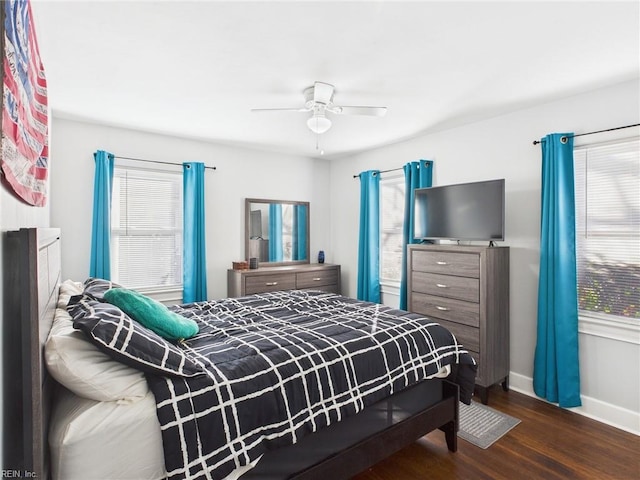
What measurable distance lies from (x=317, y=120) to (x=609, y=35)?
6.05ft

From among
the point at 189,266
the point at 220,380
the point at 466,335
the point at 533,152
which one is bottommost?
the point at 466,335

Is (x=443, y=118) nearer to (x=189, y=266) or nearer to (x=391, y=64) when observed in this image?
(x=391, y=64)

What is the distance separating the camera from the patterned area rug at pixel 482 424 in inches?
98.5

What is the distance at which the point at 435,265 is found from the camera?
11.4 ft

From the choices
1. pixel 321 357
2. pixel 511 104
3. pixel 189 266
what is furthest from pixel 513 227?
pixel 189 266

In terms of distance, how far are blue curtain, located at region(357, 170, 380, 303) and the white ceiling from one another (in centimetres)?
137

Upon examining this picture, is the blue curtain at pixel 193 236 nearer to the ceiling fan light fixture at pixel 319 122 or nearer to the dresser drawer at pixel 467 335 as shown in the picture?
the ceiling fan light fixture at pixel 319 122

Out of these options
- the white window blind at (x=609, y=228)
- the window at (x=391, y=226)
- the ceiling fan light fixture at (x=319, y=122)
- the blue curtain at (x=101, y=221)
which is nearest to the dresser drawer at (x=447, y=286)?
the white window blind at (x=609, y=228)

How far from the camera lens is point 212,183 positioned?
4.46m

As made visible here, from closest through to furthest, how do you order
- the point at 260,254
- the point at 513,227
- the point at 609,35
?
the point at 609,35 → the point at 513,227 → the point at 260,254

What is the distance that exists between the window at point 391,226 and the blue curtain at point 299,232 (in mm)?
1164

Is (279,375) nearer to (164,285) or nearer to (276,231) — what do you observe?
(164,285)

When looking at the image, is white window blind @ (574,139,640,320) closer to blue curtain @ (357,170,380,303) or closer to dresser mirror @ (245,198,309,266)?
blue curtain @ (357,170,380,303)

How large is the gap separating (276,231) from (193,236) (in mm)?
1226
